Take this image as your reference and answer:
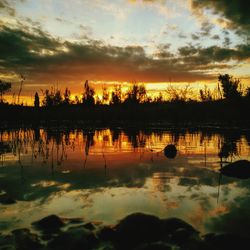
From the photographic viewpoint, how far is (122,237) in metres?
6.18

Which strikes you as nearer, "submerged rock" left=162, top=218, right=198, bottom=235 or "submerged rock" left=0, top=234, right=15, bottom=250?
"submerged rock" left=0, top=234, right=15, bottom=250

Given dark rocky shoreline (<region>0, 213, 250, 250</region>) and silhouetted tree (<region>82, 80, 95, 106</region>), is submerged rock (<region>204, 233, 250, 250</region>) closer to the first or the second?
dark rocky shoreline (<region>0, 213, 250, 250</region>)

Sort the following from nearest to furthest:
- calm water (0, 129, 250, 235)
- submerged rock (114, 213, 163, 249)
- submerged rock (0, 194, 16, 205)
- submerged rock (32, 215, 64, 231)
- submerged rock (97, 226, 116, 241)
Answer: submerged rock (114, 213, 163, 249) → submerged rock (97, 226, 116, 241) → submerged rock (32, 215, 64, 231) → calm water (0, 129, 250, 235) → submerged rock (0, 194, 16, 205)

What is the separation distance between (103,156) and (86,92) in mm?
85096

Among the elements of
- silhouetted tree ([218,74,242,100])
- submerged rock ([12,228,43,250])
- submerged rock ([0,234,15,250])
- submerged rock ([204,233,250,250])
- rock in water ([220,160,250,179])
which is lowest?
submerged rock ([0,234,15,250])

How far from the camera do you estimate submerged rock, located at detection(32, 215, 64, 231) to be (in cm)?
666

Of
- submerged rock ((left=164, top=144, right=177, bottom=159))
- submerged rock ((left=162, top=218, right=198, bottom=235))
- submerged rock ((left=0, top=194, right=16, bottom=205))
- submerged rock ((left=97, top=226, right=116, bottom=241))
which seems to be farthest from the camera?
submerged rock ((left=164, top=144, right=177, bottom=159))

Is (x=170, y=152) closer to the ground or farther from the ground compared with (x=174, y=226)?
farther from the ground

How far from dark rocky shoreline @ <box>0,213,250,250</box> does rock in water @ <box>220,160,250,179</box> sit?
640 centimetres

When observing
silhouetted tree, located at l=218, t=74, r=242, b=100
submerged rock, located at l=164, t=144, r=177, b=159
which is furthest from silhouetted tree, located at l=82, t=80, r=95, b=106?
submerged rock, located at l=164, t=144, r=177, b=159

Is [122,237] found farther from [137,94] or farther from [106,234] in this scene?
[137,94]

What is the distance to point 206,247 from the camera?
5.60 metres

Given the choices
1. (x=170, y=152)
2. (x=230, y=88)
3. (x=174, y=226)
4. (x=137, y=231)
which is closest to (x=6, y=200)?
(x=137, y=231)

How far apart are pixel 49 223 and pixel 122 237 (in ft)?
5.67
